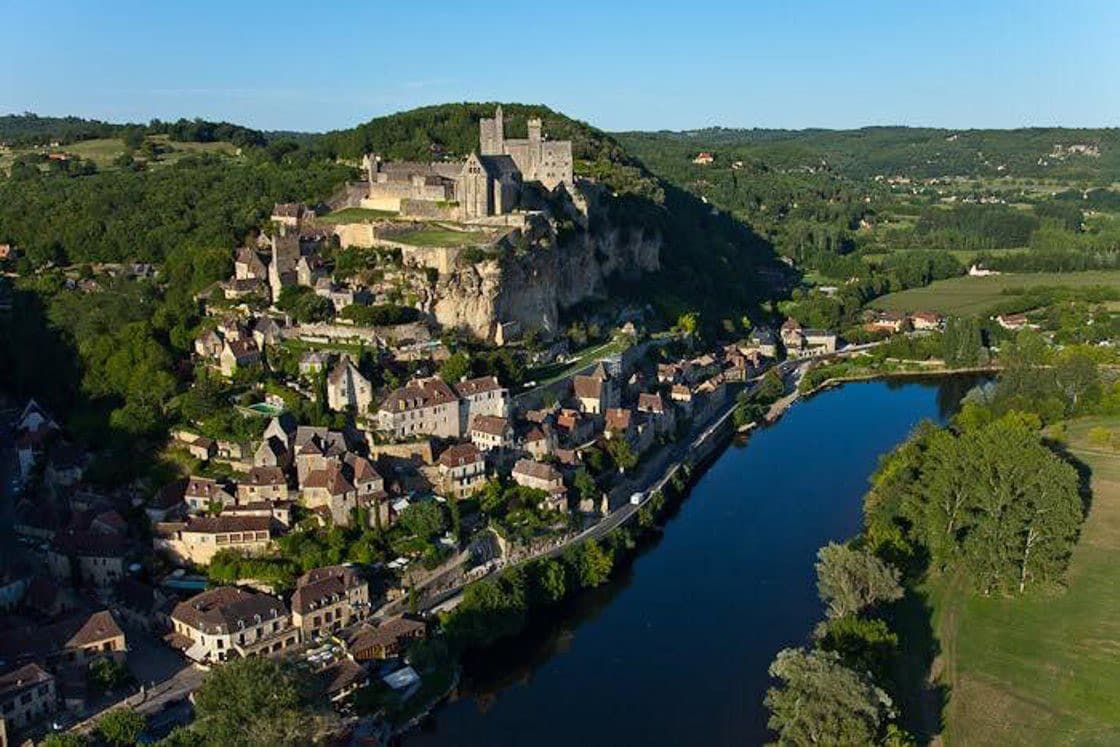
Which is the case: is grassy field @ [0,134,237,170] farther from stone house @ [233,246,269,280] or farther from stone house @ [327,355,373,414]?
stone house @ [327,355,373,414]

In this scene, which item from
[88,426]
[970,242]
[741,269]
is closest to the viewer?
[88,426]

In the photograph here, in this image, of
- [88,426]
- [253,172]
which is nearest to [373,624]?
[88,426]

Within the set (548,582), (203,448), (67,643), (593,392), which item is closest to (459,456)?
(548,582)

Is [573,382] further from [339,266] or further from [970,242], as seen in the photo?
[970,242]

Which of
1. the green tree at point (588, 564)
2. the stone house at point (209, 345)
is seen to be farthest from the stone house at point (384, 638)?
the stone house at point (209, 345)

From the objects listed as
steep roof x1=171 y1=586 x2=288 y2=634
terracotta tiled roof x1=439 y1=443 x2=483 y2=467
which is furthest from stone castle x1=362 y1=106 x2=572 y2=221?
steep roof x1=171 y1=586 x2=288 y2=634

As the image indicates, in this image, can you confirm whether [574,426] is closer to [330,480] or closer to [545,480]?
[545,480]

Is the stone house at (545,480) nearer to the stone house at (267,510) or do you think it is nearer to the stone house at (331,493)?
the stone house at (331,493)
